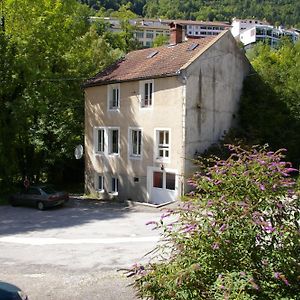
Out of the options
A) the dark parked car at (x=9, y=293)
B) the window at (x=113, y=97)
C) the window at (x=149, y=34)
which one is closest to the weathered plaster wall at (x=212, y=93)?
the window at (x=113, y=97)

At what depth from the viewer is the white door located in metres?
25.5

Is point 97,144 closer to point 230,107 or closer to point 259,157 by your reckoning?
point 230,107

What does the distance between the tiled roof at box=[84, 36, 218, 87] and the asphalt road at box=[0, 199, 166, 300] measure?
779 cm

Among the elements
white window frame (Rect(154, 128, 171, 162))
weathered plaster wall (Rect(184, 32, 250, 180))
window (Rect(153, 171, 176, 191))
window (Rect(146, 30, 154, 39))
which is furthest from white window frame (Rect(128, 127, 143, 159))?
window (Rect(146, 30, 154, 39))

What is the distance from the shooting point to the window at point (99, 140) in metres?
30.3

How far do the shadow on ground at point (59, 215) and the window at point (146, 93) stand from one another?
6128 mm

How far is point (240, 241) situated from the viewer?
5.79 metres

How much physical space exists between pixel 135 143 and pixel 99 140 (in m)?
3.74

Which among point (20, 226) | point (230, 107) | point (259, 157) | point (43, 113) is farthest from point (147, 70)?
point (259, 157)

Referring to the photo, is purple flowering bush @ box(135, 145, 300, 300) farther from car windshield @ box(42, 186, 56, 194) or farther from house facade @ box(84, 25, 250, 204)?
car windshield @ box(42, 186, 56, 194)

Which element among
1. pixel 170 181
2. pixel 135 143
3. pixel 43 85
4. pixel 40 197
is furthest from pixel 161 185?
pixel 43 85

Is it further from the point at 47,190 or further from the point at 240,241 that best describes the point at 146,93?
the point at 240,241

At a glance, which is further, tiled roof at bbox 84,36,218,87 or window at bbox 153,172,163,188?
window at bbox 153,172,163,188

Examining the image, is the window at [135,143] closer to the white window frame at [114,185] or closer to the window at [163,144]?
the window at [163,144]
